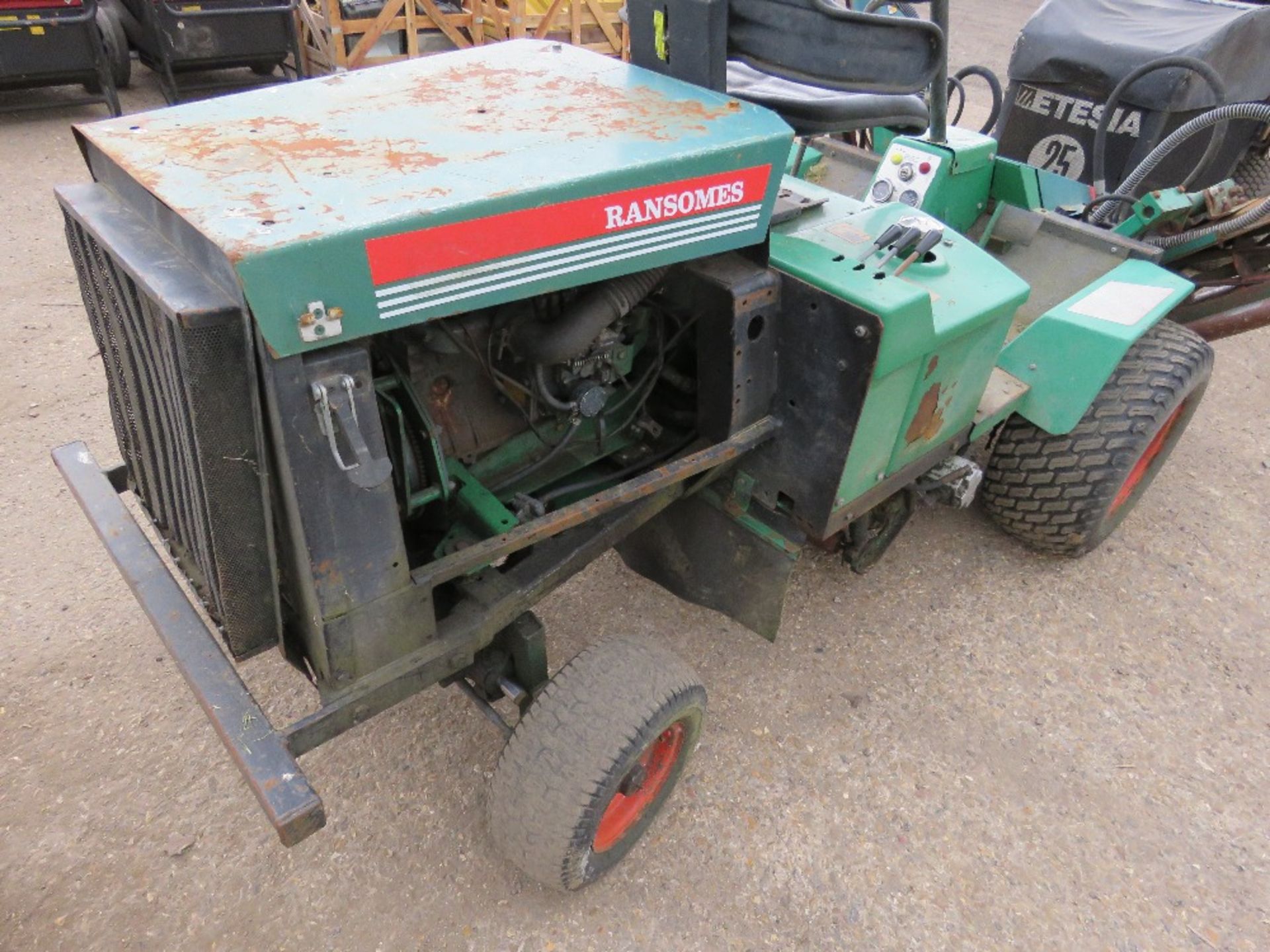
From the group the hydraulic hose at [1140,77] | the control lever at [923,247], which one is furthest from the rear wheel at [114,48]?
the control lever at [923,247]

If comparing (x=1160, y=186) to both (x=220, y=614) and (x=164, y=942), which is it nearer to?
(x=220, y=614)

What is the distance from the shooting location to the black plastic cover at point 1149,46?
3.32 metres

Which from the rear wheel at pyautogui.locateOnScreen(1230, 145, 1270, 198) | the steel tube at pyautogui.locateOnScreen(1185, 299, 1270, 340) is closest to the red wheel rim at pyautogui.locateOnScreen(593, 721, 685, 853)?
the steel tube at pyautogui.locateOnScreen(1185, 299, 1270, 340)

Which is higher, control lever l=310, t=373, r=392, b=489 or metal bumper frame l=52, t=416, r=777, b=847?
control lever l=310, t=373, r=392, b=489

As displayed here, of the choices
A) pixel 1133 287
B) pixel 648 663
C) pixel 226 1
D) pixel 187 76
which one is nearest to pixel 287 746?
pixel 648 663

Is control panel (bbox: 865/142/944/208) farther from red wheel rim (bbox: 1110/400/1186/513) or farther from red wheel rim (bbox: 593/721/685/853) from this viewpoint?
red wheel rim (bbox: 593/721/685/853)

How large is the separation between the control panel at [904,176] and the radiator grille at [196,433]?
7.55 ft

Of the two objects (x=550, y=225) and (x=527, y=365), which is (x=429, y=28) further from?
(x=550, y=225)

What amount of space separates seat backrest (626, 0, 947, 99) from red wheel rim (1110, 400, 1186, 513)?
153 cm

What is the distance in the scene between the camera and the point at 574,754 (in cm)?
174

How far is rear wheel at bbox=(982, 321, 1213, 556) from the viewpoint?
260cm

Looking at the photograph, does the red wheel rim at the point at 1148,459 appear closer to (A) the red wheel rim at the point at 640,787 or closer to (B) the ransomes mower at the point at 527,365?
(B) the ransomes mower at the point at 527,365

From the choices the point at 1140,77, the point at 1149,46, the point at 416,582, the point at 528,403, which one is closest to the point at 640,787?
the point at 416,582

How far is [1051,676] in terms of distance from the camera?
2545mm
